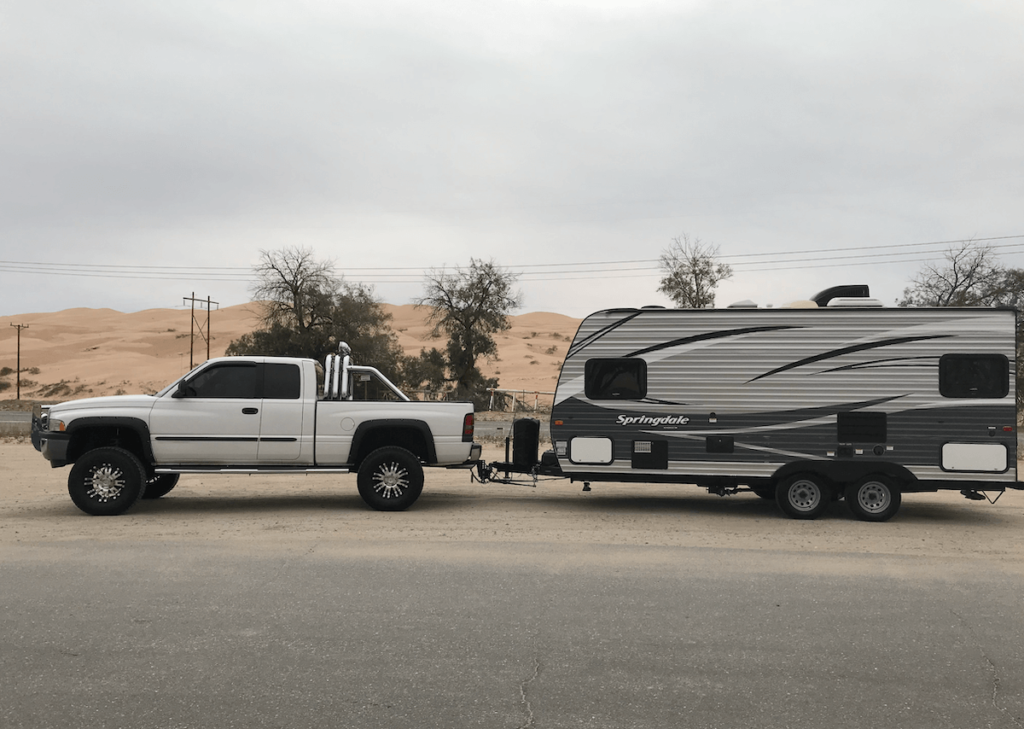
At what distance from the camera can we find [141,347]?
9012 cm

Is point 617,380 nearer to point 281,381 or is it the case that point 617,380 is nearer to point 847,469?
point 847,469

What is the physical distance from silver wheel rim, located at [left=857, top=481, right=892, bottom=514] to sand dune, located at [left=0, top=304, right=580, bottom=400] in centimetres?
3686

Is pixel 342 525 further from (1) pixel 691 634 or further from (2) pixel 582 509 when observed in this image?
(1) pixel 691 634

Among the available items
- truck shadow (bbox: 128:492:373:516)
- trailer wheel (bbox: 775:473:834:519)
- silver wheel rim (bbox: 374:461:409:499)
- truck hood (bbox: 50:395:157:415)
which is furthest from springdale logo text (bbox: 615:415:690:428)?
truck hood (bbox: 50:395:157:415)

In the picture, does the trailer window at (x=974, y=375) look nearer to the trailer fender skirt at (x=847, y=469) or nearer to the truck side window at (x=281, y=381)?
the trailer fender skirt at (x=847, y=469)

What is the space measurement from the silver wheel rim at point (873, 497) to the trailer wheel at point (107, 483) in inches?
382

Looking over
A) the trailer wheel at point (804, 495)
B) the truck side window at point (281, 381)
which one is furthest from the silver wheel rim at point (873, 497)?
the truck side window at point (281, 381)

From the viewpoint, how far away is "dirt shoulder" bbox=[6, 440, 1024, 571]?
9.67 metres

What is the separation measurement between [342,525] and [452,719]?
6417 millimetres

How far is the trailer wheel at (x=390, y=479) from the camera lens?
1181 cm

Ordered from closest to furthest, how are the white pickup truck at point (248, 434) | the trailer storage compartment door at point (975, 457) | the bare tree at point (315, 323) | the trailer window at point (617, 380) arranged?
the trailer storage compartment door at point (975, 457), the white pickup truck at point (248, 434), the trailer window at point (617, 380), the bare tree at point (315, 323)

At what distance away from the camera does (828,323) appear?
464 inches

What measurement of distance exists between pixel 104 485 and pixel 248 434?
1937 millimetres

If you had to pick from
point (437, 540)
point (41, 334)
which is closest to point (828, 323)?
point (437, 540)
